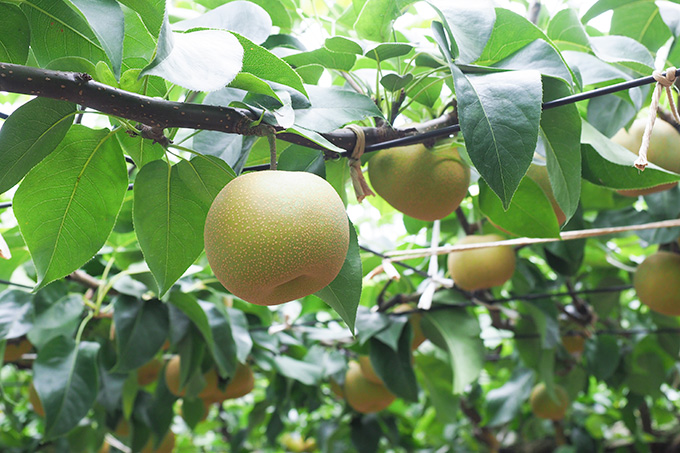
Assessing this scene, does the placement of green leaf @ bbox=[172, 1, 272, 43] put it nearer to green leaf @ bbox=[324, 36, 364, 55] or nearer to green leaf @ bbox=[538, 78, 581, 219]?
green leaf @ bbox=[324, 36, 364, 55]

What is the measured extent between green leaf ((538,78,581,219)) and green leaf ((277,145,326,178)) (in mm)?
279

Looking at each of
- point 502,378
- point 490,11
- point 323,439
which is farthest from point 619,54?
point 502,378

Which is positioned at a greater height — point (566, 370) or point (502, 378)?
point (566, 370)

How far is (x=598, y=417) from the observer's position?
2.62 m

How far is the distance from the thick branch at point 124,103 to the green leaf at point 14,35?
13cm

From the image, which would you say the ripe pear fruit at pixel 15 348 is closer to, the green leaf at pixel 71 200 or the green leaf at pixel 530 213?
the green leaf at pixel 71 200

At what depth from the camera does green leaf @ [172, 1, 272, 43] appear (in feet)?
2.24

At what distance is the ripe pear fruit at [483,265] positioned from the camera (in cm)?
122

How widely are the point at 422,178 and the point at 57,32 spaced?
479 mm

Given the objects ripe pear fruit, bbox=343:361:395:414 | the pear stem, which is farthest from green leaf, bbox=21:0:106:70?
ripe pear fruit, bbox=343:361:395:414

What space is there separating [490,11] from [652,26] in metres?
0.58

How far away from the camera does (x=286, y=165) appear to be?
2.35 ft

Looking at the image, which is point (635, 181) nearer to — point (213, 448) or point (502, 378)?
point (502, 378)

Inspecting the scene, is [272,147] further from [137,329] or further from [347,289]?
[137,329]
